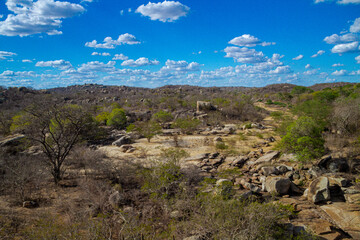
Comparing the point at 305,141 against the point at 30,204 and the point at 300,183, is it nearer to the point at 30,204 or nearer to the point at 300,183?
the point at 300,183

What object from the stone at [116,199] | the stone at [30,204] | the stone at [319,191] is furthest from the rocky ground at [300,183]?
the stone at [30,204]

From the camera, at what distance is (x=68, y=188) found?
29.4ft

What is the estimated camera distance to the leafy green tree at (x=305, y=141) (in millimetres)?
8883

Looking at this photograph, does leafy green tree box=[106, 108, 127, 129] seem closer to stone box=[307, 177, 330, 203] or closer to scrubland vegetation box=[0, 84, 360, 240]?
scrubland vegetation box=[0, 84, 360, 240]

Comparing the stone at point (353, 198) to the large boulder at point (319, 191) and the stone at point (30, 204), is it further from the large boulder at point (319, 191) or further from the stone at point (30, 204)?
the stone at point (30, 204)

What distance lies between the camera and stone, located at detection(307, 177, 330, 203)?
6727mm

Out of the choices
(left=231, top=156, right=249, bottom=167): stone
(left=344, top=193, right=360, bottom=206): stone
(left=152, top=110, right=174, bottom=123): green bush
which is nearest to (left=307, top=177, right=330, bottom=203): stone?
(left=344, top=193, right=360, bottom=206): stone

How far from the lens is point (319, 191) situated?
6.82 m

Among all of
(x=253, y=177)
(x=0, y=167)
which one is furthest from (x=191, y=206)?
(x=0, y=167)

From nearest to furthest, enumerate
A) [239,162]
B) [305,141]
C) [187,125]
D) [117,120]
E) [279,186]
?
[279,186] < [305,141] < [239,162] < [187,125] < [117,120]

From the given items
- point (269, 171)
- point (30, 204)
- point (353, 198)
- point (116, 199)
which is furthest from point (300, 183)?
point (30, 204)

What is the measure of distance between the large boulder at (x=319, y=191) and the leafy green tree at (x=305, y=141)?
180 cm

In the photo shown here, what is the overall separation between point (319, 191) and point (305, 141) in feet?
9.49

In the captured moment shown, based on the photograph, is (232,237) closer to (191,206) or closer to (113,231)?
(191,206)
